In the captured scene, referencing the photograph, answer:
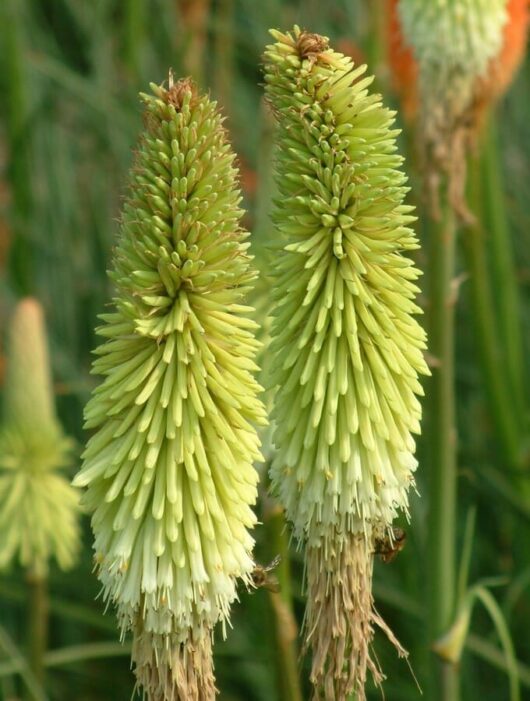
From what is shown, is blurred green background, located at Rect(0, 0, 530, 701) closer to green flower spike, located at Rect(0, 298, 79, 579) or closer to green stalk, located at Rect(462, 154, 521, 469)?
green stalk, located at Rect(462, 154, 521, 469)

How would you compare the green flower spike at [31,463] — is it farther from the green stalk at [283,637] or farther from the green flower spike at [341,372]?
the green flower spike at [341,372]

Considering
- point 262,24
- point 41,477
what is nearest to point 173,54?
point 262,24

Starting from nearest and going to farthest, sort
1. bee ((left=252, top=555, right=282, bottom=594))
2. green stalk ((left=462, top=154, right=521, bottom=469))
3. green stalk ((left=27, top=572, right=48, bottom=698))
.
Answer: bee ((left=252, top=555, right=282, bottom=594)) < green stalk ((left=27, top=572, right=48, bottom=698)) < green stalk ((left=462, top=154, right=521, bottom=469))

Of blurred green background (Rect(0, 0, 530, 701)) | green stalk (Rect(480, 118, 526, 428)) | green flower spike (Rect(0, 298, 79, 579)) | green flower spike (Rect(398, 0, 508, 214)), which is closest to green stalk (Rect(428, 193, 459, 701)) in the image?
green flower spike (Rect(398, 0, 508, 214))

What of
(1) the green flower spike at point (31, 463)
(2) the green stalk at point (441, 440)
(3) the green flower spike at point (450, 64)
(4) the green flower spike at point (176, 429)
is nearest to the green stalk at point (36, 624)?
(1) the green flower spike at point (31, 463)

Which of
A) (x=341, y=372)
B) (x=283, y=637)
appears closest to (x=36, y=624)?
(x=283, y=637)

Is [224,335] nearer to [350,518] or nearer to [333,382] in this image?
[333,382]

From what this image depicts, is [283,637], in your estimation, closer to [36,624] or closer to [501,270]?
[36,624]
